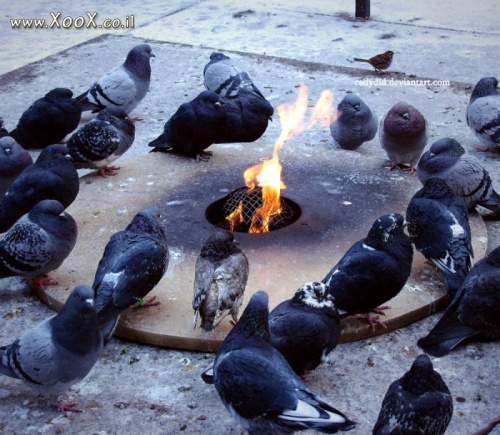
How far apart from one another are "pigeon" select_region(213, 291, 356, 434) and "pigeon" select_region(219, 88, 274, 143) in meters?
3.94

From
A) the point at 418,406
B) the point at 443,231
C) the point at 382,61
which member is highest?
the point at 418,406

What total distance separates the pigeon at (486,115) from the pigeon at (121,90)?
156 inches

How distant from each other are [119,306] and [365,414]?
1.74 m

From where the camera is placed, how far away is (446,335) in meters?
5.20

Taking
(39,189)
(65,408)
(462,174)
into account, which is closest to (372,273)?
(462,174)

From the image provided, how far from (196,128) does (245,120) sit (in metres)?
0.77

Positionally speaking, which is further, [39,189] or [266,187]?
[266,187]

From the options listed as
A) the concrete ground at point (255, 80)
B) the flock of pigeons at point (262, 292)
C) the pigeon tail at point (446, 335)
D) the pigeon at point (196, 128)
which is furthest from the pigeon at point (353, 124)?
the pigeon tail at point (446, 335)

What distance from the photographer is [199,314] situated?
17.3 feet

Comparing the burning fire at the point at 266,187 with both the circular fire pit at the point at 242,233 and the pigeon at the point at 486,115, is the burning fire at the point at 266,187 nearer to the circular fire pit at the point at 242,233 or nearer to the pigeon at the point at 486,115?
the circular fire pit at the point at 242,233

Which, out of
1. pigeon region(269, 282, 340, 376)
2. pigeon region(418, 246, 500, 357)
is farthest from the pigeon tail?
pigeon region(269, 282, 340, 376)

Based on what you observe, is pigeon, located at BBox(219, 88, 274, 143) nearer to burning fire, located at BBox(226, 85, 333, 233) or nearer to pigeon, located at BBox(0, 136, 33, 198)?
burning fire, located at BBox(226, 85, 333, 233)

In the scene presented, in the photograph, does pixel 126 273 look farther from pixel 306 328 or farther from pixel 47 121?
pixel 47 121

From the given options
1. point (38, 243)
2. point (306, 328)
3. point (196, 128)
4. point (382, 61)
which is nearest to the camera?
point (306, 328)
